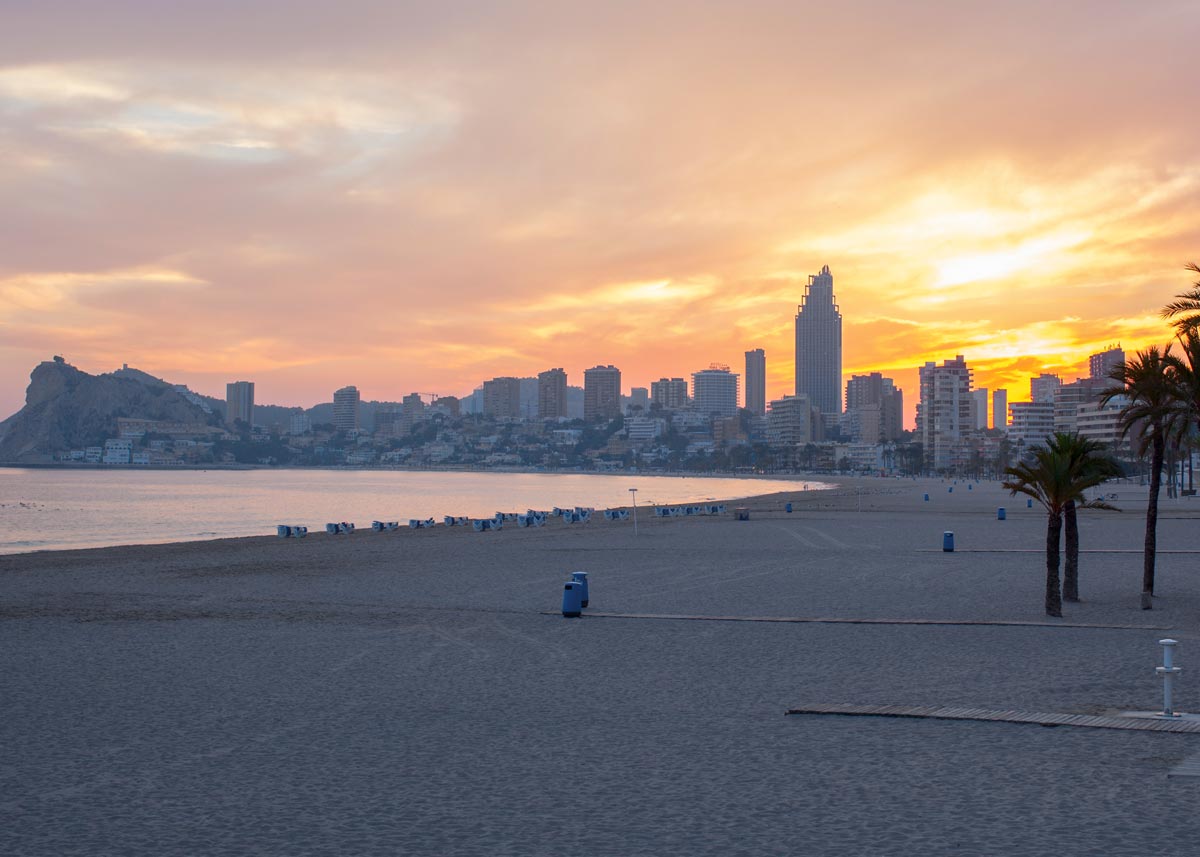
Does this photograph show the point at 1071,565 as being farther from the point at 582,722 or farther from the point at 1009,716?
the point at 582,722

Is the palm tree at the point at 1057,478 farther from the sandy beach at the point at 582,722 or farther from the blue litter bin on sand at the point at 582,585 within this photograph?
the blue litter bin on sand at the point at 582,585

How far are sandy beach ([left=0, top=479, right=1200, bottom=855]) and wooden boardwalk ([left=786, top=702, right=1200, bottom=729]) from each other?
18 centimetres

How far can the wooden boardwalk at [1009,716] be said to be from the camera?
29.9ft

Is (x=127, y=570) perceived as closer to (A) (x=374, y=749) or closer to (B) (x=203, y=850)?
(A) (x=374, y=749)

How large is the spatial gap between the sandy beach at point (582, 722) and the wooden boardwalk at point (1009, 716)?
0.18 metres

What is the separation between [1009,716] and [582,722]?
3.69 meters

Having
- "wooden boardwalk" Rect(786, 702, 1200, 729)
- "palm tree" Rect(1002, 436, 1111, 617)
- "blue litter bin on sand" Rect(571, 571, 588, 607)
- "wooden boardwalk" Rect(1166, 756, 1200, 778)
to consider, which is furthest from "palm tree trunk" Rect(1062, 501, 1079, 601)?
"wooden boardwalk" Rect(1166, 756, 1200, 778)

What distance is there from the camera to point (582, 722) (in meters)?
9.77

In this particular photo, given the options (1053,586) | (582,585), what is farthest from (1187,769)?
(582,585)

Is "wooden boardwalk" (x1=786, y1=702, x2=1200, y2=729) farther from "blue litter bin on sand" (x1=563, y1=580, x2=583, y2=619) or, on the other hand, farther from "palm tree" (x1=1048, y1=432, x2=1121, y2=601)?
"palm tree" (x1=1048, y1=432, x2=1121, y2=601)

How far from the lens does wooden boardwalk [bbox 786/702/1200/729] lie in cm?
910

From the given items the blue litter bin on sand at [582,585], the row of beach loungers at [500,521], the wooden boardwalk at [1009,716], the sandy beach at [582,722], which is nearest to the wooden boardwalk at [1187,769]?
the sandy beach at [582,722]

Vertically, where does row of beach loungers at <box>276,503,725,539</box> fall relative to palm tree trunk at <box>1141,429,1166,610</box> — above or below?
below

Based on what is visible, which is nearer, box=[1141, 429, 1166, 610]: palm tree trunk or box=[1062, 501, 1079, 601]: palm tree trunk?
box=[1141, 429, 1166, 610]: palm tree trunk
